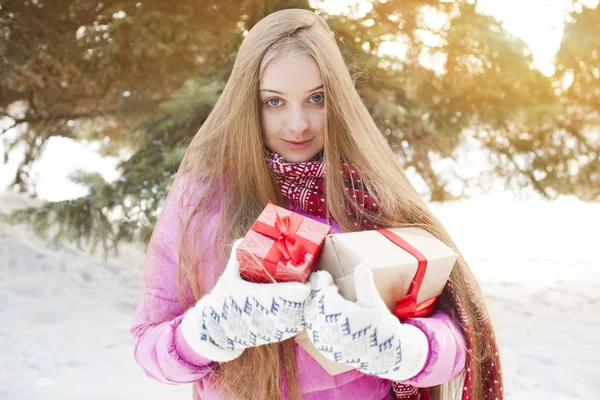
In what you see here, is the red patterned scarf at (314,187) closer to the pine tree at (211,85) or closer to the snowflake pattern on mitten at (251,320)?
the snowflake pattern on mitten at (251,320)

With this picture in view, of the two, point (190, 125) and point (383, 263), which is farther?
point (190, 125)

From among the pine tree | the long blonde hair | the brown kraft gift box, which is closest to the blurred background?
the pine tree

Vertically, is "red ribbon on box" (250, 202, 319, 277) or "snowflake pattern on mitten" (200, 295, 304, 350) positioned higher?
"red ribbon on box" (250, 202, 319, 277)

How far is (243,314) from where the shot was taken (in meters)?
0.84

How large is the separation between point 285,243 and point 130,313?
2912 mm

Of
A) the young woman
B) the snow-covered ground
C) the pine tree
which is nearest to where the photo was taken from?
the young woman

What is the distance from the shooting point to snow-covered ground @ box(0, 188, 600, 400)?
2562mm

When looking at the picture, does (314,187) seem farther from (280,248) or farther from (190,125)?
(190,125)

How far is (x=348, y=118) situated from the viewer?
46.4 inches

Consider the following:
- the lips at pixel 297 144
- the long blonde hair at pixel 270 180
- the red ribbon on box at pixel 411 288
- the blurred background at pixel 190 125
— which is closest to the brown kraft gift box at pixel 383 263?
the red ribbon on box at pixel 411 288

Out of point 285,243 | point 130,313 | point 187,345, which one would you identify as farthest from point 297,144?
point 130,313

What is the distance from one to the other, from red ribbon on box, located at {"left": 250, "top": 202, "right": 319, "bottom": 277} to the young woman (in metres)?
0.22

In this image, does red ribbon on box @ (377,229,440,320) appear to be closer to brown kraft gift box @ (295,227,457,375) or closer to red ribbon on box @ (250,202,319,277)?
brown kraft gift box @ (295,227,457,375)

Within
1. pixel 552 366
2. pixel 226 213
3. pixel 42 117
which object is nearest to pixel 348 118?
pixel 226 213
